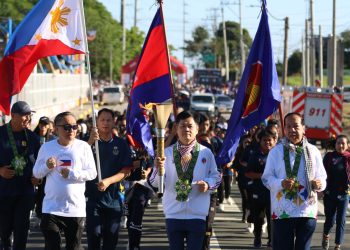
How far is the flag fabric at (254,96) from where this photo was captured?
9.62m

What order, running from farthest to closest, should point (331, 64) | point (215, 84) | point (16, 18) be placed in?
point (215, 84)
point (16, 18)
point (331, 64)

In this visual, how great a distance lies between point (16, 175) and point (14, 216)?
17.2 inches

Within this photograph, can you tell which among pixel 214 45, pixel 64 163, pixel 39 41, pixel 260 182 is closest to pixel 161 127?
pixel 64 163

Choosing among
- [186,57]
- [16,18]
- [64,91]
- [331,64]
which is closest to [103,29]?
[16,18]

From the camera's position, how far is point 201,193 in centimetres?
812

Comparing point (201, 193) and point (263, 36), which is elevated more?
point (263, 36)

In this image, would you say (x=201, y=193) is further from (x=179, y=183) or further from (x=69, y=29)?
(x=69, y=29)

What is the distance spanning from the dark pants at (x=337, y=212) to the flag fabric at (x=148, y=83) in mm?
3103

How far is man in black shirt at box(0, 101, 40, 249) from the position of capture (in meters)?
9.69

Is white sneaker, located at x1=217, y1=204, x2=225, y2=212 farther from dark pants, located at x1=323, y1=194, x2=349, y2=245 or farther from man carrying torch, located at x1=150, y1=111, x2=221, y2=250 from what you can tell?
man carrying torch, located at x1=150, y1=111, x2=221, y2=250

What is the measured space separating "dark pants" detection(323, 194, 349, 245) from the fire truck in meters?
21.7

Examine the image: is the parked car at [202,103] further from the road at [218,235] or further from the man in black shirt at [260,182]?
the man in black shirt at [260,182]

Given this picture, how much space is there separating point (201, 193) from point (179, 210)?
255 millimetres

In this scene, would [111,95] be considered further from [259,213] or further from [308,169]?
[308,169]
